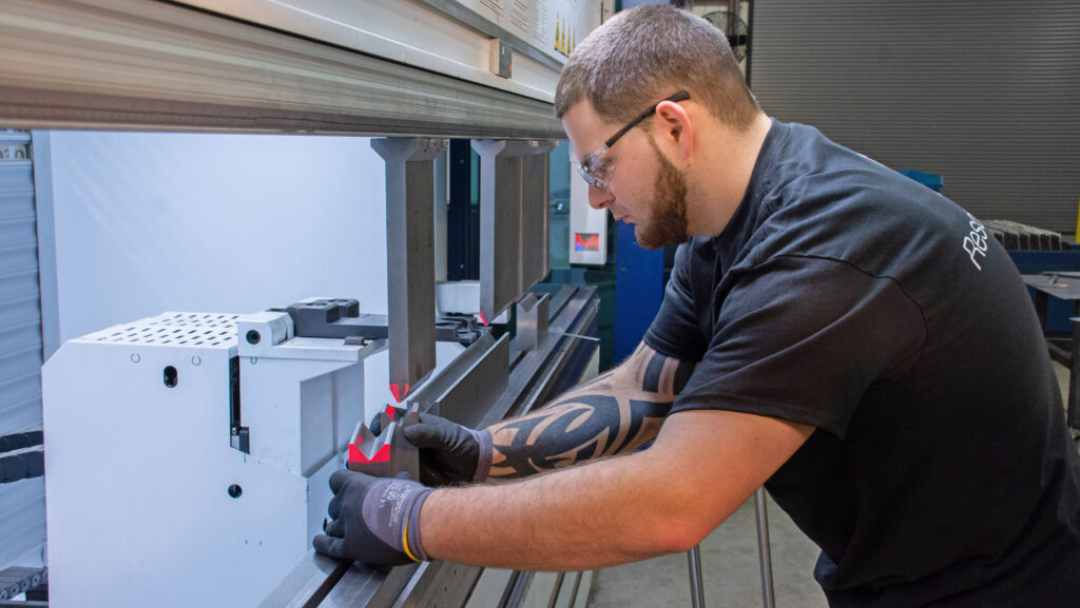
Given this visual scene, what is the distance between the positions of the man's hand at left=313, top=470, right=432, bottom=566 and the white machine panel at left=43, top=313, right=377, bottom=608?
1.02 ft

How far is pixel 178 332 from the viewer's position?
1.59 m

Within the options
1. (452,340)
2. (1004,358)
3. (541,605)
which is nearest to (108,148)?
(452,340)

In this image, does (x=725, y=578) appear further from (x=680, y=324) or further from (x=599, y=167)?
(x=599, y=167)

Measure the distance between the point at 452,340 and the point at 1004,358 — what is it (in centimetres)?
129

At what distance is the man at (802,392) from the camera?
→ 97cm

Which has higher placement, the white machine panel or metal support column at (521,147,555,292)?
metal support column at (521,147,555,292)

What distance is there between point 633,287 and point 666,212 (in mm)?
3067

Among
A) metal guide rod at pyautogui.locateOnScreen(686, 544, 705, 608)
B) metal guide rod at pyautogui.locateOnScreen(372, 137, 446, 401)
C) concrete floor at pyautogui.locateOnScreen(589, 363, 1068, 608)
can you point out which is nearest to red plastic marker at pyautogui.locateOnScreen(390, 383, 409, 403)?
metal guide rod at pyautogui.locateOnScreen(372, 137, 446, 401)

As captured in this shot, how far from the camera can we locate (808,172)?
3.60 feet

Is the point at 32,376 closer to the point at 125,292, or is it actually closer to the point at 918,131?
the point at 125,292

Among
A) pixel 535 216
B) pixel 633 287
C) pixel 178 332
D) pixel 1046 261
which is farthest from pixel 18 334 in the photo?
pixel 1046 261

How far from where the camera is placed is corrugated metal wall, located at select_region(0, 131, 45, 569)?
1.91 metres

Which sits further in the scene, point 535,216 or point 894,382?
point 535,216

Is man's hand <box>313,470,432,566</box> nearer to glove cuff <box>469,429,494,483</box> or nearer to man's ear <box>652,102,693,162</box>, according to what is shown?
glove cuff <box>469,429,494,483</box>
